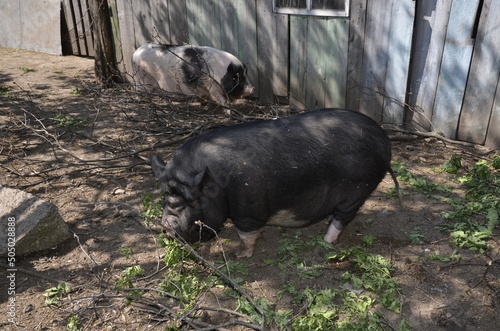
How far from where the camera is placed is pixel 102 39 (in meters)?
8.27

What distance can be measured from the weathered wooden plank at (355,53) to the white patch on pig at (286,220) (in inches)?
118

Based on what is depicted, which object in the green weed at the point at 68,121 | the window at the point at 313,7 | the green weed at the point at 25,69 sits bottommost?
the green weed at the point at 68,121

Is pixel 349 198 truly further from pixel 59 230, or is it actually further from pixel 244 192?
pixel 59 230

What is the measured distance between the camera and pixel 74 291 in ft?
11.2

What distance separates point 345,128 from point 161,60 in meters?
4.76

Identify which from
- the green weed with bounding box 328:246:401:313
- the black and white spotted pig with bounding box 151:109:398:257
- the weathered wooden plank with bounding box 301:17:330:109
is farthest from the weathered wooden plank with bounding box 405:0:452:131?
the green weed with bounding box 328:246:401:313

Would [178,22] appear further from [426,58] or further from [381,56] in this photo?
[426,58]

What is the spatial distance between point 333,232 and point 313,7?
370 centimetres

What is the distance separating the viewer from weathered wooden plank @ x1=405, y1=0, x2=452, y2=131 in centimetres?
531

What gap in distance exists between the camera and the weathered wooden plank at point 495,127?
528 cm

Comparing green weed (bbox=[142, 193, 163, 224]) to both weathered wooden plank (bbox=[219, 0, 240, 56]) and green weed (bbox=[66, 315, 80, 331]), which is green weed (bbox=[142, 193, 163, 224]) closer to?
green weed (bbox=[66, 315, 80, 331])

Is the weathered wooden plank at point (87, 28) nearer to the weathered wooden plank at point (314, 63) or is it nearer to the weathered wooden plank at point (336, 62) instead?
the weathered wooden plank at point (314, 63)

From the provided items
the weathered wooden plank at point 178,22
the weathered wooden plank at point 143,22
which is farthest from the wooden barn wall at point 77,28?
the weathered wooden plank at point 178,22

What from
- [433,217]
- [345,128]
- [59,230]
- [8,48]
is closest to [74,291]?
[59,230]
